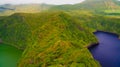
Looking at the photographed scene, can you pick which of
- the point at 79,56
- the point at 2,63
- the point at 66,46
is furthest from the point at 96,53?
the point at 2,63

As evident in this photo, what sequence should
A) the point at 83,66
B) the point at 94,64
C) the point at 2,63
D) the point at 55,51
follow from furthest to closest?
the point at 2,63 < the point at 55,51 < the point at 94,64 < the point at 83,66

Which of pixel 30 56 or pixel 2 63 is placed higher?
pixel 30 56

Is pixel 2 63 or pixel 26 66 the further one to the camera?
pixel 2 63

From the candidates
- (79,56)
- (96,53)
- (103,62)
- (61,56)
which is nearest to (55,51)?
(61,56)

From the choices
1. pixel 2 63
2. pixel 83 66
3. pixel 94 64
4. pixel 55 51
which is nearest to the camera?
pixel 83 66

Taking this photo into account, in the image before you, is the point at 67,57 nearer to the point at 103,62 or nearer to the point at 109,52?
the point at 103,62

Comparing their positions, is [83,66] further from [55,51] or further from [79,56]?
[55,51]

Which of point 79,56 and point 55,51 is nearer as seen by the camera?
point 79,56

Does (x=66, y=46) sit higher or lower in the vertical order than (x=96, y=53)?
higher

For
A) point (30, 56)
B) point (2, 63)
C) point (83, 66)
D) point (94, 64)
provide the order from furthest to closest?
point (2, 63), point (30, 56), point (94, 64), point (83, 66)
